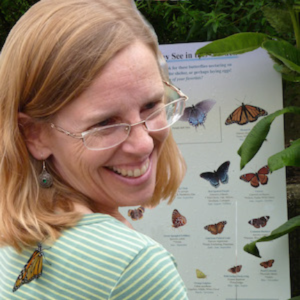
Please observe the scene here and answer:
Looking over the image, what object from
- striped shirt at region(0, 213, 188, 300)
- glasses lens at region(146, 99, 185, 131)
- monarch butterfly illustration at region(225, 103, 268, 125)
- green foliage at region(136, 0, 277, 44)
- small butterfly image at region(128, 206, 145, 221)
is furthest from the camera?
green foliage at region(136, 0, 277, 44)

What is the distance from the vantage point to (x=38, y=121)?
96cm

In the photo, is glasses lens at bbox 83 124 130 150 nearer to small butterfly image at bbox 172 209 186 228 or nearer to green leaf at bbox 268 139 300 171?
green leaf at bbox 268 139 300 171

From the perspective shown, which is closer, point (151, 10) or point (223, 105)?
point (223, 105)

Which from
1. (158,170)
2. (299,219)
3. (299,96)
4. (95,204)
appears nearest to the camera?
(95,204)

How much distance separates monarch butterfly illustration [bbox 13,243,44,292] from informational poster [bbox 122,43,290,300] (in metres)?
2.21

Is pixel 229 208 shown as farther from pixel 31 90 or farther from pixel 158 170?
pixel 31 90

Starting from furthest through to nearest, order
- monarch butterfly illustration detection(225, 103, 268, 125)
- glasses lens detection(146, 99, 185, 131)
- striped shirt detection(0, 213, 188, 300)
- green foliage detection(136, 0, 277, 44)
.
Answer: green foliage detection(136, 0, 277, 44) → monarch butterfly illustration detection(225, 103, 268, 125) → glasses lens detection(146, 99, 185, 131) → striped shirt detection(0, 213, 188, 300)

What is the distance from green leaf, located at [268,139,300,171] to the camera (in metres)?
2.68

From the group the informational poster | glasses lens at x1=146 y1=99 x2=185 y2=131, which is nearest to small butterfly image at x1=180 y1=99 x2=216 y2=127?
the informational poster

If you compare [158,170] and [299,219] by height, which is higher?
[158,170]

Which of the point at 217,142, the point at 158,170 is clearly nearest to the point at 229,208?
the point at 217,142

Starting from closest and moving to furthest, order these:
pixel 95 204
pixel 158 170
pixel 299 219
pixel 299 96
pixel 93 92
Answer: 1. pixel 93 92
2. pixel 95 204
3. pixel 158 170
4. pixel 299 219
5. pixel 299 96

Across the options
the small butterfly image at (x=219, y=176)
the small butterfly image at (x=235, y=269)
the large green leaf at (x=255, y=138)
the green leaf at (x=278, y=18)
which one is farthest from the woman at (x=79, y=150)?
the green leaf at (x=278, y=18)

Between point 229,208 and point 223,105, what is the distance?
524 millimetres
